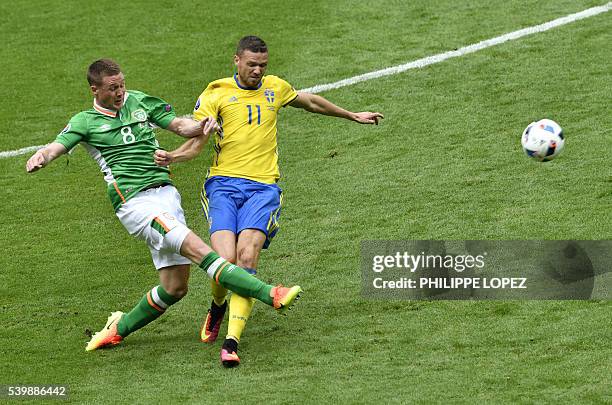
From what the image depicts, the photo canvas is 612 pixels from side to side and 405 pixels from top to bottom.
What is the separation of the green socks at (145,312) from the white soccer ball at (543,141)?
320 centimetres

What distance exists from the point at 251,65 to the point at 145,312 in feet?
6.51

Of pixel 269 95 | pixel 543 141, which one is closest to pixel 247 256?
pixel 269 95

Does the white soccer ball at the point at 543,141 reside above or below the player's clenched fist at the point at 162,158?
above

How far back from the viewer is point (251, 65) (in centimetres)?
903

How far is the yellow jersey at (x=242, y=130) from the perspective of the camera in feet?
29.8

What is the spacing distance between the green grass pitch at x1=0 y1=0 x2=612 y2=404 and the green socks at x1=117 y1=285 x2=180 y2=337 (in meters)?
0.16

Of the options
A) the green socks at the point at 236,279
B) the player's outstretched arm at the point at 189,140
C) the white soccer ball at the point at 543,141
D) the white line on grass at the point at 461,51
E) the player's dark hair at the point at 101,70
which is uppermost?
the white line on grass at the point at 461,51

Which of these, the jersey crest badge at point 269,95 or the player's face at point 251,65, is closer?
the player's face at point 251,65

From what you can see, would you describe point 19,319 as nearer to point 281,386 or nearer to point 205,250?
point 205,250

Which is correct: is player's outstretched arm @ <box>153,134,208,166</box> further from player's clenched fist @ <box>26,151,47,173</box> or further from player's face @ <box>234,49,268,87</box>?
player's clenched fist @ <box>26,151,47,173</box>

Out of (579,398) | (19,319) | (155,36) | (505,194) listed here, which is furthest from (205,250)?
(155,36)

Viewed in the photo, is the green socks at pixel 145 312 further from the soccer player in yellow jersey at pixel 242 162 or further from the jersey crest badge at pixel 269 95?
the jersey crest badge at pixel 269 95

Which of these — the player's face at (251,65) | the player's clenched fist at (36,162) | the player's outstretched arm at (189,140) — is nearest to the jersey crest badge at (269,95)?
the player's face at (251,65)

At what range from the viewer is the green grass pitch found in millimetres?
8156
